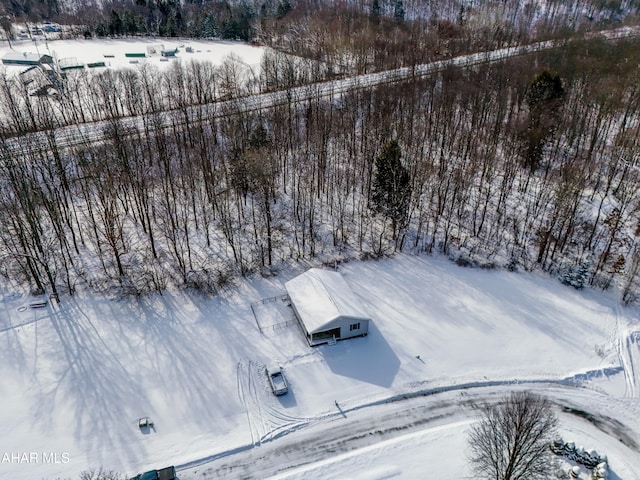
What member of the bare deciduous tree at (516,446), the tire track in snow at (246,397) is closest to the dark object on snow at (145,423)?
the tire track in snow at (246,397)

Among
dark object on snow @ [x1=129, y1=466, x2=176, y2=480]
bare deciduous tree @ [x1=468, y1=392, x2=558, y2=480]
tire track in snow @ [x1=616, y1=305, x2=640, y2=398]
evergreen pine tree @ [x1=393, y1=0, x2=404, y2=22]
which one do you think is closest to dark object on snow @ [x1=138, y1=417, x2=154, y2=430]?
dark object on snow @ [x1=129, y1=466, x2=176, y2=480]

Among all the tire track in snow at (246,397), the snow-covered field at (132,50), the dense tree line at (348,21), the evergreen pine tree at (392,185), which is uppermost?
the dense tree line at (348,21)

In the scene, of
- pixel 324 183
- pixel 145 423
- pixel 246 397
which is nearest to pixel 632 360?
pixel 246 397

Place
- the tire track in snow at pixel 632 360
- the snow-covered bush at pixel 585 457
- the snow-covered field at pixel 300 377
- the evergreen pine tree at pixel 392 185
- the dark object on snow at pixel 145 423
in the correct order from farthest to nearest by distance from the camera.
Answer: the evergreen pine tree at pixel 392 185, the tire track in snow at pixel 632 360, the dark object on snow at pixel 145 423, the snow-covered field at pixel 300 377, the snow-covered bush at pixel 585 457

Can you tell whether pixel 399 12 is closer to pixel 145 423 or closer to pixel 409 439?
pixel 409 439

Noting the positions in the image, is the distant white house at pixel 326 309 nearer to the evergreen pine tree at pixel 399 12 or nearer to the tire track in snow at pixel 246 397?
the tire track in snow at pixel 246 397

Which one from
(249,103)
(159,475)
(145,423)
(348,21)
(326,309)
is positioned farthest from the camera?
(348,21)
